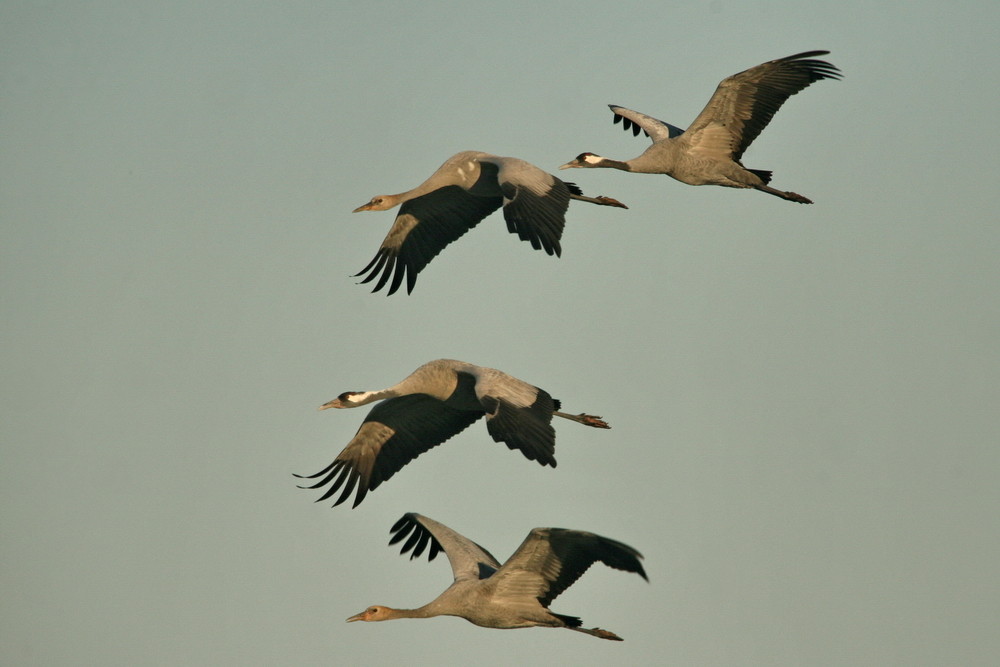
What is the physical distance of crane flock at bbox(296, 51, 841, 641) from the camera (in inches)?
449

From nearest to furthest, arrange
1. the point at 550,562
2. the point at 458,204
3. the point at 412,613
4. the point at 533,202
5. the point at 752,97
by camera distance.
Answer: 1. the point at 550,562
2. the point at 412,613
3. the point at 533,202
4. the point at 752,97
5. the point at 458,204

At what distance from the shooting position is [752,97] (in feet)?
44.8

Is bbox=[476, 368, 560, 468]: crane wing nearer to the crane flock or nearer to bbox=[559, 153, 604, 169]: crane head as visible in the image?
the crane flock

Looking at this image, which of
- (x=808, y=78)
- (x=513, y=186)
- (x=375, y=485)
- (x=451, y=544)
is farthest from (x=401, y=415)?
(x=808, y=78)

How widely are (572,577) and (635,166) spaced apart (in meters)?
4.38

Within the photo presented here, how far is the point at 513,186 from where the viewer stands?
13.0 meters

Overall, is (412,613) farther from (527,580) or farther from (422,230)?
(422,230)

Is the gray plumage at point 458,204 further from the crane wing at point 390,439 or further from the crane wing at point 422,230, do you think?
the crane wing at point 390,439

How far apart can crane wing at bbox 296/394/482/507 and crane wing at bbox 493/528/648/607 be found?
7.83ft

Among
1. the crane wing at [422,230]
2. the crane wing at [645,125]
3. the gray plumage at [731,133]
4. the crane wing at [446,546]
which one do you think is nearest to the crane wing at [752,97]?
the gray plumage at [731,133]

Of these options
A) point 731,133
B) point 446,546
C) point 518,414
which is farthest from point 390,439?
point 731,133

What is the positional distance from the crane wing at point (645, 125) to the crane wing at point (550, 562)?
514cm

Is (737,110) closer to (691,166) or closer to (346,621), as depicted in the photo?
(691,166)

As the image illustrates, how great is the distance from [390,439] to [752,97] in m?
4.49
